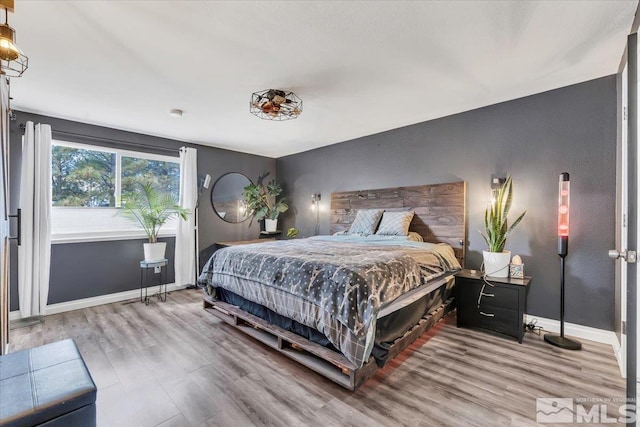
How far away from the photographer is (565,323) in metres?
2.76

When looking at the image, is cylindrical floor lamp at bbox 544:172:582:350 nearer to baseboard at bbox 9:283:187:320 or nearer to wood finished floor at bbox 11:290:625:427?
wood finished floor at bbox 11:290:625:427

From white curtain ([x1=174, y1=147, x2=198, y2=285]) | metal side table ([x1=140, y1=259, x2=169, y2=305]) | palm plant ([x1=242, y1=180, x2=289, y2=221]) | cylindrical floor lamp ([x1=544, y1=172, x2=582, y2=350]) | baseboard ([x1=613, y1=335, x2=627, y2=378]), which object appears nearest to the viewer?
baseboard ([x1=613, y1=335, x2=627, y2=378])

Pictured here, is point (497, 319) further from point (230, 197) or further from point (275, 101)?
point (230, 197)

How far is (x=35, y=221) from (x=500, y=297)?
5271 mm

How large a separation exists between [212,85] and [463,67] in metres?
2.32

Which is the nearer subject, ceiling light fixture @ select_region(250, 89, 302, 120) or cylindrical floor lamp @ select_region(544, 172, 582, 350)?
cylindrical floor lamp @ select_region(544, 172, 582, 350)

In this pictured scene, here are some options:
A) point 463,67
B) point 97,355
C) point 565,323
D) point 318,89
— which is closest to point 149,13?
point 318,89

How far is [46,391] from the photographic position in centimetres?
118

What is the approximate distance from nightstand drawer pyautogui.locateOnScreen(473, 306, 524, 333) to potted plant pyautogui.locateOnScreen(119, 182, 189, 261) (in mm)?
4156

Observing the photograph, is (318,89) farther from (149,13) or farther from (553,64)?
(553,64)

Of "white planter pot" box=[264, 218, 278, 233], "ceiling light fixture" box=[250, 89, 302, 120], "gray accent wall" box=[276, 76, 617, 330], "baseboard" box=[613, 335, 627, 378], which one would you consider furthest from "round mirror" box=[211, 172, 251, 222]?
"baseboard" box=[613, 335, 627, 378]

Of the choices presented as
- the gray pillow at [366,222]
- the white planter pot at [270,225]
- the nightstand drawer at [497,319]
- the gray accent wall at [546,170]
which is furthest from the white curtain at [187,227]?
the nightstand drawer at [497,319]

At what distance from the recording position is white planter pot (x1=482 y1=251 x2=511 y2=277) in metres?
2.82

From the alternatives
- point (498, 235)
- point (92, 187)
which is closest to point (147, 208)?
point (92, 187)
